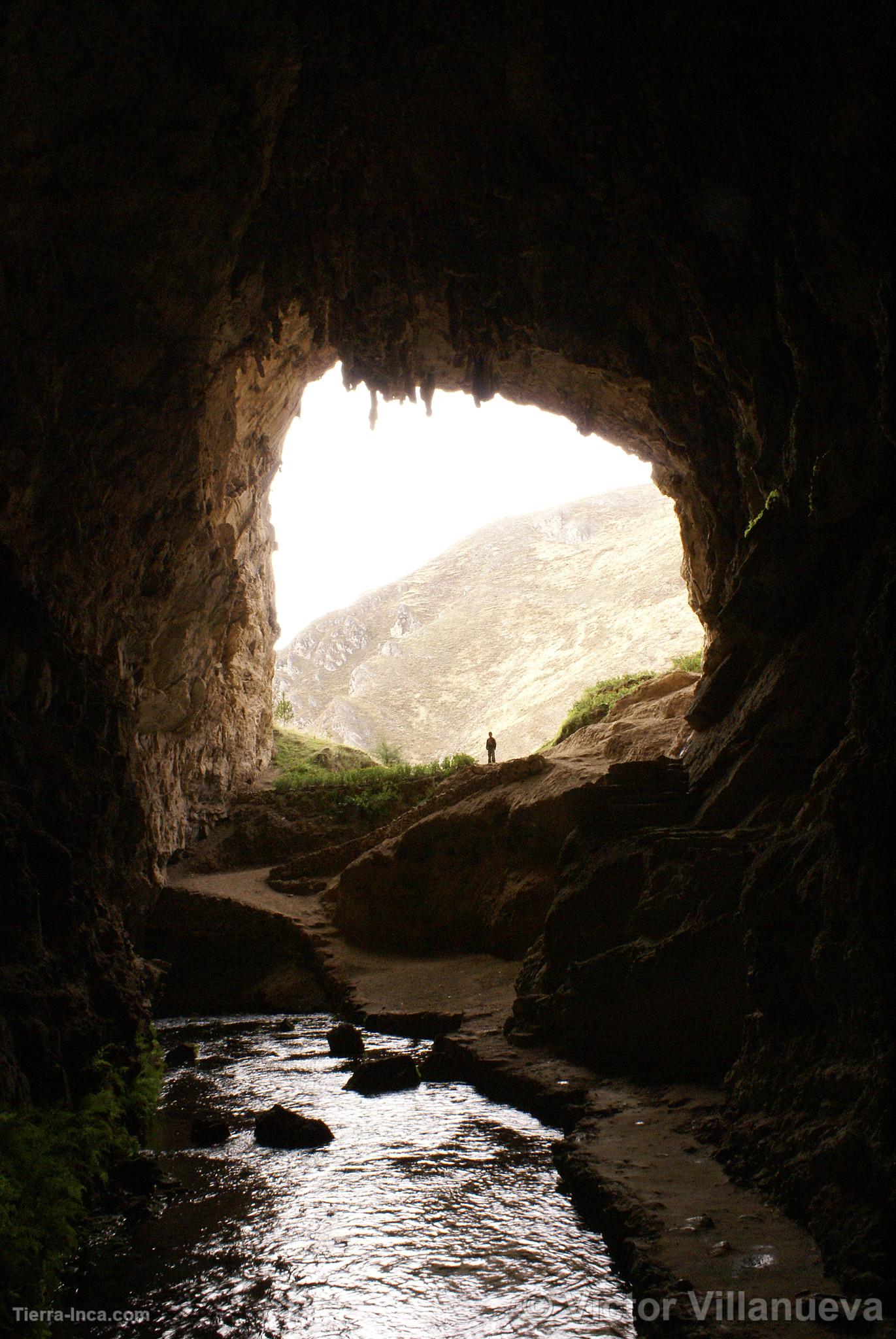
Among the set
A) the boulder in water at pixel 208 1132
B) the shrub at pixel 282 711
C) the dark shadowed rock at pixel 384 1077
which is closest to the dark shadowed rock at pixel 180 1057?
the dark shadowed rock at pixel 384 1077

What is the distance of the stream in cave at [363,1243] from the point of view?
15.5 feet

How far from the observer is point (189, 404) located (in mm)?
14781

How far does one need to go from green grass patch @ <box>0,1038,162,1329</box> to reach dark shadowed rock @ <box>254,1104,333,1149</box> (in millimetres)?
1296

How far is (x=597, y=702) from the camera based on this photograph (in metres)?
27.8

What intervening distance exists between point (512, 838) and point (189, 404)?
11.2m

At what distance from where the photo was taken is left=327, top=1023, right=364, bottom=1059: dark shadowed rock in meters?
12.3

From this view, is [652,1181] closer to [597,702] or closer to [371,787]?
[371,787]

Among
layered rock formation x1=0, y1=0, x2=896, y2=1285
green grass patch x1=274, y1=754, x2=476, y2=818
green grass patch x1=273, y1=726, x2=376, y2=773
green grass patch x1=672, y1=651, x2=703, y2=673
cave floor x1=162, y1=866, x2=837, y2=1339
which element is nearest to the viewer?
cave floor x1=162, y1=866, x2=837, y2=1339

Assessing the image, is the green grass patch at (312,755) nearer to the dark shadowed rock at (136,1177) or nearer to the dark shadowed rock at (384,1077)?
the dark shadowed rock at (384,1077)

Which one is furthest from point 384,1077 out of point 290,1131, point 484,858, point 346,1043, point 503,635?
point 503,635

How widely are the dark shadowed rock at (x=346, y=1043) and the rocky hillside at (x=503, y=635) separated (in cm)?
4894

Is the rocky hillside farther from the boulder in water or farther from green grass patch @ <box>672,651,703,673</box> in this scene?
the boulder in water

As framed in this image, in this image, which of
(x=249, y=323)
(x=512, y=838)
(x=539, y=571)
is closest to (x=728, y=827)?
(x=512, y=838)

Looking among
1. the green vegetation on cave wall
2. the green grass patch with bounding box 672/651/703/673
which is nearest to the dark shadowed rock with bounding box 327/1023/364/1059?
the green vegetation on cave wall
